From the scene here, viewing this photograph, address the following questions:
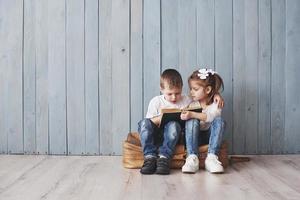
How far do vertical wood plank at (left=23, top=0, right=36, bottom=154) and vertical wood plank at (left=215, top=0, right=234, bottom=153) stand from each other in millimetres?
1220

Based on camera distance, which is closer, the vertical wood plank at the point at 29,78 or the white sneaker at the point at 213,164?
the white sneaker at the point at 213,164

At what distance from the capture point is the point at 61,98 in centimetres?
296

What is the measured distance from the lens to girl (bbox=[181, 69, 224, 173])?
8.12 feet

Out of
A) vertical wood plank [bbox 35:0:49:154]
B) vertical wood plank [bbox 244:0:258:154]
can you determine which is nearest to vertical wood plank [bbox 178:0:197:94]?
vertical wood plank [bbox 244:0:258:154]

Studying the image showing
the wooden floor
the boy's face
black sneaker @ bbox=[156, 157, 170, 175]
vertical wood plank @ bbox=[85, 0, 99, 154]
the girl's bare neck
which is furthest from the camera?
vertical wood plank @ bbox=[85, 0, 99, 154]

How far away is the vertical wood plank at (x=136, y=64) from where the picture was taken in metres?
2.95

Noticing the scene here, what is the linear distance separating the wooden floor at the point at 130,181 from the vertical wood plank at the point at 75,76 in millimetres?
217

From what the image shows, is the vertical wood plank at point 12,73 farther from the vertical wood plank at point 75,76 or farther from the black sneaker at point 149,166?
the black sneaker at point 149,166

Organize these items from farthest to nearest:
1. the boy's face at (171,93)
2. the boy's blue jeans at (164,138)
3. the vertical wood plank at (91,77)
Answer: the vertical wood plank at (91,77) → the boy's face at (171,93) → the boy's blue jeans at (164,138)

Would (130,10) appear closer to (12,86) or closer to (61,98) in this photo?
(61,98)

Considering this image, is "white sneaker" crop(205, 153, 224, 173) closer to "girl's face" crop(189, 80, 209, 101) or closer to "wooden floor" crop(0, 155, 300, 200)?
"wooden floor" crop(0, 155, 300, 200)

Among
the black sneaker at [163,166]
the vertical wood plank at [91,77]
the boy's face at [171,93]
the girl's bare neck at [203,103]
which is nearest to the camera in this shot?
the black sneaker at [163,166]

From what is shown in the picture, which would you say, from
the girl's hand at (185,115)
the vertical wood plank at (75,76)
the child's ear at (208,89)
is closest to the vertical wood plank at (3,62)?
the vertical wood plank at (75,76)

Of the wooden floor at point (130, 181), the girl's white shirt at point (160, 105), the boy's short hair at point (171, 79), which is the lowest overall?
the wooden floor at point (130, 181)
